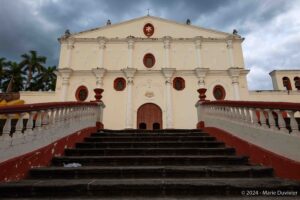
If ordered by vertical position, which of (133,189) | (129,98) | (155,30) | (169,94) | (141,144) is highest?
(155,30)

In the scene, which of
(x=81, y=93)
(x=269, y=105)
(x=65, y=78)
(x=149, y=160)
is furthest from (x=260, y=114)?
(x=65, y=78)

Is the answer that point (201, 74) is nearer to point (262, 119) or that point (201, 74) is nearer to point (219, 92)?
point (219, 92)

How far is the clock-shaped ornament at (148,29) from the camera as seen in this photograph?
750 inches

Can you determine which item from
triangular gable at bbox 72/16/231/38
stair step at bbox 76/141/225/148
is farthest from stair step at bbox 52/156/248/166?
triangular gable at bbox 72/16/231/38

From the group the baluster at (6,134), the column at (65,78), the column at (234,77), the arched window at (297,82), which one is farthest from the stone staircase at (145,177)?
the arched window at (297,82)

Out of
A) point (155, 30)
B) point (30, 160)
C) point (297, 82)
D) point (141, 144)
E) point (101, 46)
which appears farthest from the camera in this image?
point (297, 82)

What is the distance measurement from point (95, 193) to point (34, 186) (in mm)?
863

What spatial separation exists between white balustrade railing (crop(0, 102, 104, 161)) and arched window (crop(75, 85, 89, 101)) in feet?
34.8

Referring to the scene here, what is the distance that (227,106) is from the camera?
20.0 ft

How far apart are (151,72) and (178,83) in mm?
2490

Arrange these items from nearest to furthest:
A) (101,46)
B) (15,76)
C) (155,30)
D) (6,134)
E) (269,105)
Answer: (6,134), (269,105), (101,46), (155,30), (15,76)

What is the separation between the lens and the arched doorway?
16422mm

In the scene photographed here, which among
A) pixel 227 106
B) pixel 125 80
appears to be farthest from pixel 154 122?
pixel 227 106

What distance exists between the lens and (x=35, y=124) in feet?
13.7
